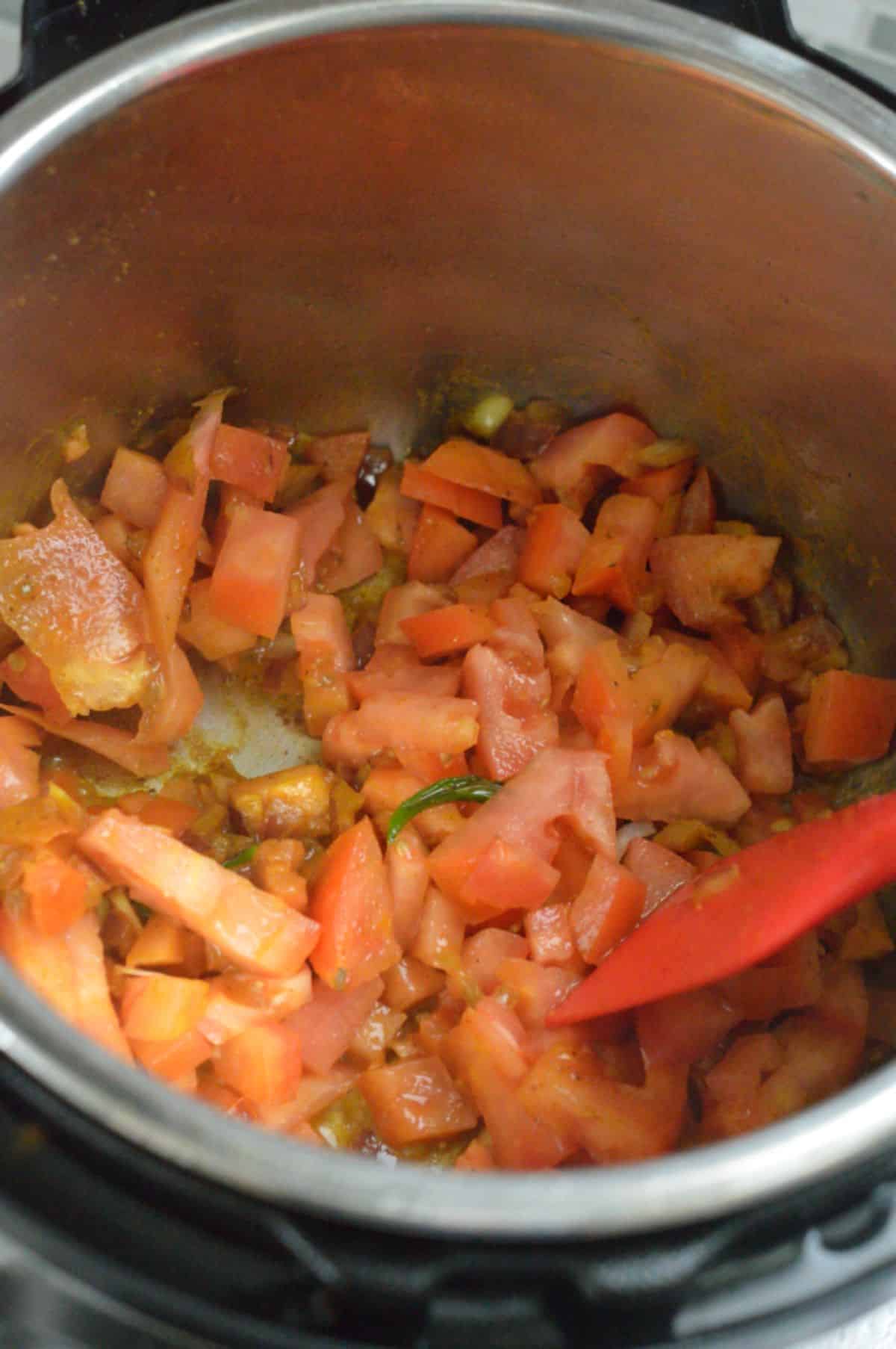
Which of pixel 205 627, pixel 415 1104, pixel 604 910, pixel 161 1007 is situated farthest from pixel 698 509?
pixel 161 1007

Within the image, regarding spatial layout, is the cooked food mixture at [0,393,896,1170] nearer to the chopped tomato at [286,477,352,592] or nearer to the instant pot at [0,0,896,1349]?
the chopped tomato at [286,477,352,592]

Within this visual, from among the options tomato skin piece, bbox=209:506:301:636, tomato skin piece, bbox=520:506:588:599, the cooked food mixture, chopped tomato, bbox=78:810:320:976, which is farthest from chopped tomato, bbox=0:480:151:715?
tomato skin piece, bbox=520:506:588:599

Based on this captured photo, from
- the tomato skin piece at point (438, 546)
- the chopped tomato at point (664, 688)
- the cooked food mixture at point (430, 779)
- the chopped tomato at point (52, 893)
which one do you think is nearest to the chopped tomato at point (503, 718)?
the cooked food mixture at point (430, 779)

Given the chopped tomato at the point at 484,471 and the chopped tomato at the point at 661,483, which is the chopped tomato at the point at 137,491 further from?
the chopped tomato at the point at 661,483

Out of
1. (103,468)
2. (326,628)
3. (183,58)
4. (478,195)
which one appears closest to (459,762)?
(326,628)

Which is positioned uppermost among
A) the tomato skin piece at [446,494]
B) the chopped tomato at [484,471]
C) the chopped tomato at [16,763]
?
the chopped tomato at [484,471]

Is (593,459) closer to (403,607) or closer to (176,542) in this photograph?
(403,607)
